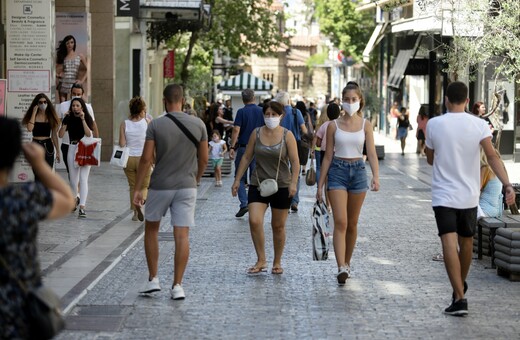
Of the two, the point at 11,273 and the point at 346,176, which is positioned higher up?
the point at 11,273

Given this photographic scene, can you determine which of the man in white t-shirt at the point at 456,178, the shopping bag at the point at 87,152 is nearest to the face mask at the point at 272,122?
the man in white t-shirt at the point at 456,178

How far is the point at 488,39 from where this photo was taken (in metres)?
24.2

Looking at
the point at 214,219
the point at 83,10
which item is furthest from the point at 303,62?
the point at 214,219

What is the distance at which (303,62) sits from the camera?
160 meters

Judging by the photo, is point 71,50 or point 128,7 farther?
point 128,7

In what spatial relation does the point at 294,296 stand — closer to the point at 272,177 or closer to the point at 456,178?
the point at 272,177

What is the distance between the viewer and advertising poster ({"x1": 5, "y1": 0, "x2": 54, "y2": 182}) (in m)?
19.9

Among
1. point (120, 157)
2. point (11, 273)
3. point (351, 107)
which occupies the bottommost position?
point (120, 157)

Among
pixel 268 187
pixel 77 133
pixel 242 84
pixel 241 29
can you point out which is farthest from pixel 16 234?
pixel 242 84

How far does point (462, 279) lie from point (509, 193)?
74 cm

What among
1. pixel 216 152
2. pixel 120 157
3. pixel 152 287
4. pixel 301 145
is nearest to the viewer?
pixel 152 287

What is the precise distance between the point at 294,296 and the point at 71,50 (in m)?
17.9

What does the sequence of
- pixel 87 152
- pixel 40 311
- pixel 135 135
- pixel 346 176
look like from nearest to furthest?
pixel 40 311 < pixel 346 176 < pixel 135 135 < pixel 87 152

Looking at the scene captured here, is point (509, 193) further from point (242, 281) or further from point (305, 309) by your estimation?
point (242, 281)
